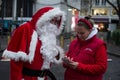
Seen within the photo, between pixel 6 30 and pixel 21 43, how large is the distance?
4645 cm

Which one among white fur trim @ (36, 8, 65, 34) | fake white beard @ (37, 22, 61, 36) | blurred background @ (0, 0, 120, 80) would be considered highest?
white fur trim @ (36, 8, 65, 34)

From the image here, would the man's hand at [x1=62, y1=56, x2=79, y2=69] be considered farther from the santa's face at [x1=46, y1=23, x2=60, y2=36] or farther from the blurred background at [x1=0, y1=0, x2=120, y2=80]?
the blurred background at [x1=0, y1=0, x2=120, y2=80]

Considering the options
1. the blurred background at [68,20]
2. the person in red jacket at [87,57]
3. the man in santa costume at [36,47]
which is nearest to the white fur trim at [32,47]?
the man in santa costume at [36,47]

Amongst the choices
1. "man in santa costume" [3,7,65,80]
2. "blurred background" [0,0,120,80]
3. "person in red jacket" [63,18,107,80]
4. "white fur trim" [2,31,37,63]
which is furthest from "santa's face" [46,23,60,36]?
"blurred background" [0,0,120,80]

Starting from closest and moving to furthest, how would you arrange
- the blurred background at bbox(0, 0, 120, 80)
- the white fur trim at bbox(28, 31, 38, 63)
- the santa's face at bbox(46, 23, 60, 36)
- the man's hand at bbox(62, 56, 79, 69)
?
the man's hand at bbox(62, 56, 79, 69)
the white fur trim at bbox(28, 31, 38, 63)
the santa's face at bbox(46, 23, 60, 36)
the blurred background at bbox(0, 0, 120, 80)

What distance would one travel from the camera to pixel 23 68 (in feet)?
16.5

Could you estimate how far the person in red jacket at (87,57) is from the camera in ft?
16.1

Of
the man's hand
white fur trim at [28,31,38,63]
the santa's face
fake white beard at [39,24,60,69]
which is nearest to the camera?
the man's hand

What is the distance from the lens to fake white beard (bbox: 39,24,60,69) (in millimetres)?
5160

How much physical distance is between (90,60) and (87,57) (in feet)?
0.17

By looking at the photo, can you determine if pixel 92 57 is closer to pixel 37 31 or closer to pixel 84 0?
pixel 37 31

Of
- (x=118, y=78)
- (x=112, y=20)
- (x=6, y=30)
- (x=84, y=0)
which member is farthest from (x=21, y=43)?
(x=84, y=0)

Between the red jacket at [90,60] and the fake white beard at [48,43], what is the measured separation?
0.30 metres

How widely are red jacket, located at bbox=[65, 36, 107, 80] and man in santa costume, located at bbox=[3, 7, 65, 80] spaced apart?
0.34 m
